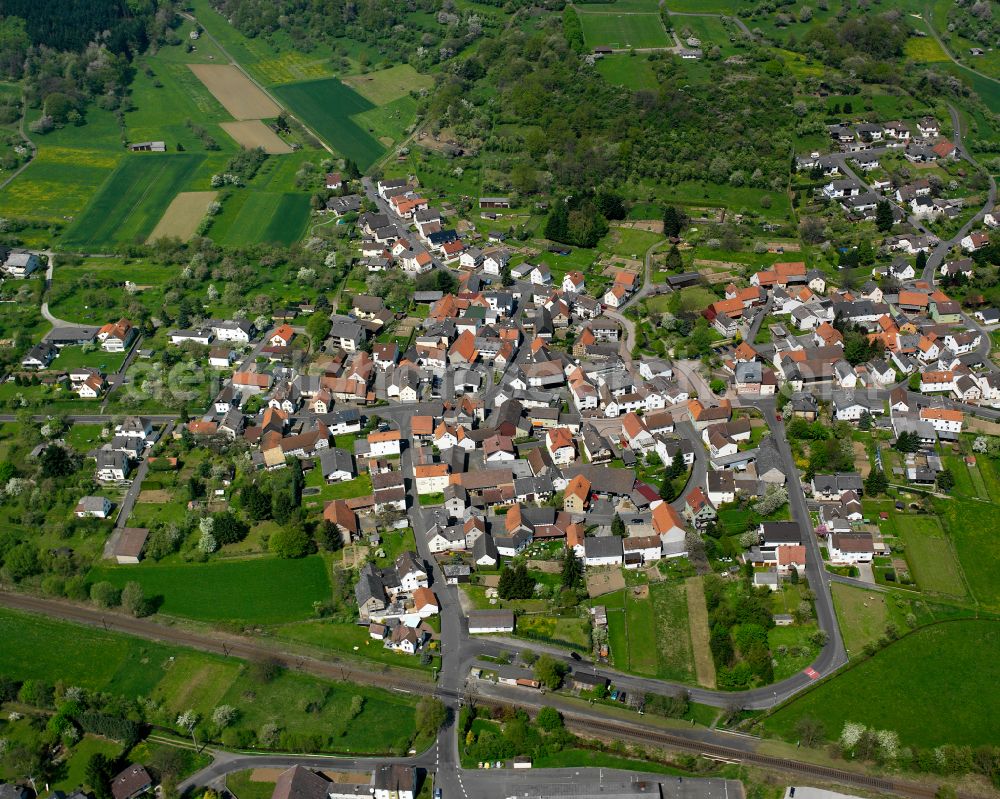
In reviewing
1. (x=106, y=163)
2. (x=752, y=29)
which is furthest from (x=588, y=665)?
(x=752, y=29)

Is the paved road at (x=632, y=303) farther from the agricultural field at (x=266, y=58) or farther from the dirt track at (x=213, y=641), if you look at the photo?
the agricultural field at (x=266, y=58)

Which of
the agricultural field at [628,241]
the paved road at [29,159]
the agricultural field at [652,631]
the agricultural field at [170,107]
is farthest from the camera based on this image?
the agricultural field at [170,107]

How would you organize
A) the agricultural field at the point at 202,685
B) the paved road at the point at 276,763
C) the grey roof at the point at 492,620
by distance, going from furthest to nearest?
the grey roof at the point at 492,620 < the agricultural field at the point at 202,685 < the paved road at the point at 276,763

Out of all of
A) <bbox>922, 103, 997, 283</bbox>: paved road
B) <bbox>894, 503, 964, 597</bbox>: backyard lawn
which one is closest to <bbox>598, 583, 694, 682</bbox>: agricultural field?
<bbox>894, 503, 964, 597</bbox>: backyard lawn

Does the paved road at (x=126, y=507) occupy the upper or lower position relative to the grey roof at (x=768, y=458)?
lower

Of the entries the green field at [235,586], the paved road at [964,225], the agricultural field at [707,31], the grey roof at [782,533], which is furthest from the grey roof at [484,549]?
the agricultural field at [707,31]

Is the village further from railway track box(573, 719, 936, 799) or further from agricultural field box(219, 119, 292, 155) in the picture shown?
agricultural field box(219, 119, 292, 155)

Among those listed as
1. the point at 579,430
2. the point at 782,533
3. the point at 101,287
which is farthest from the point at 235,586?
the point at 101,287

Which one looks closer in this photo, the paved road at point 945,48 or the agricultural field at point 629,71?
the agricultural field at point 629,71
